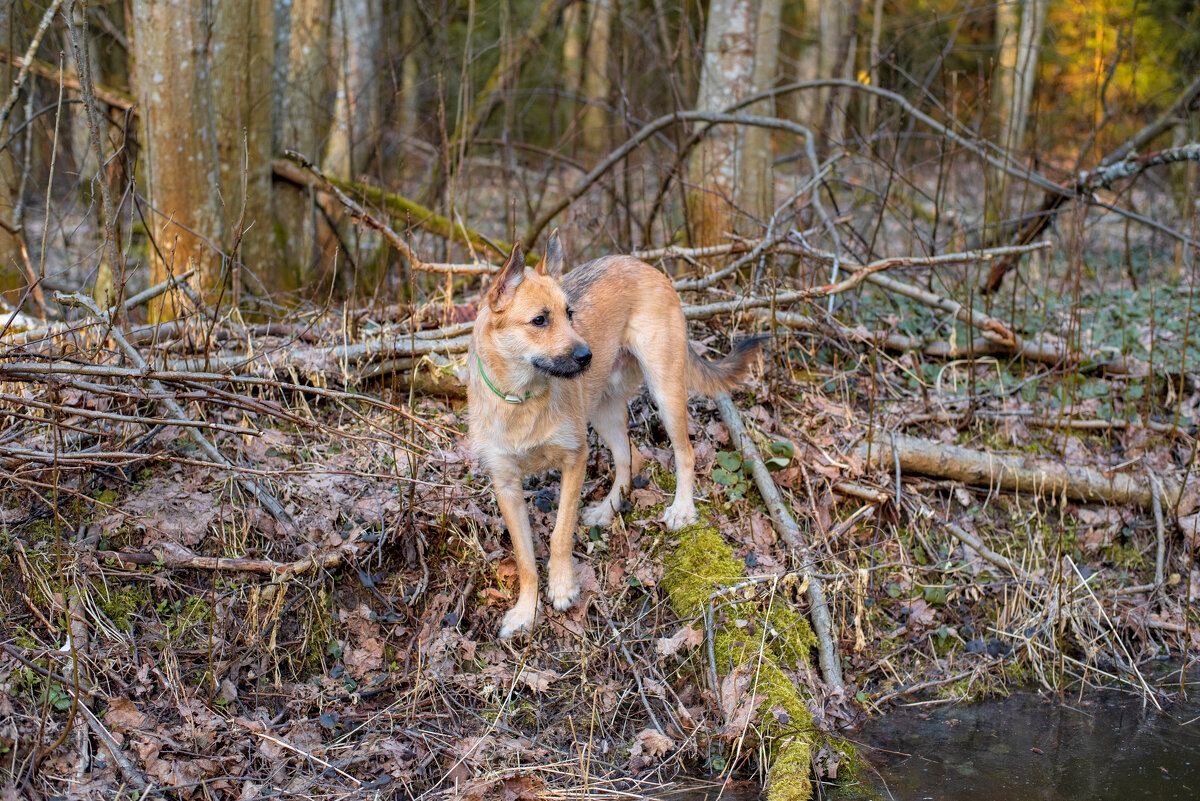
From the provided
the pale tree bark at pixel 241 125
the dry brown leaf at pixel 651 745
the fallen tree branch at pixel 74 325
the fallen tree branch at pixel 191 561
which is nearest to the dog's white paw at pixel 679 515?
the dry brown leaf at pixel 651 745

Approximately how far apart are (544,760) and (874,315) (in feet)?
14.9

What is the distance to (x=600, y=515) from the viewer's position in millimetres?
4875

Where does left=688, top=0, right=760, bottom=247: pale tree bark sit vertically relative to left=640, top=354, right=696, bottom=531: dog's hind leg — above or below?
above

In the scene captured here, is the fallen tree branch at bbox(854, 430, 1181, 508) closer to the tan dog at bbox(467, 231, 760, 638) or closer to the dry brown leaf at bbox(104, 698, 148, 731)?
the tan dog at bbox(467, 231, 760, 638)

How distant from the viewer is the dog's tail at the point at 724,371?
508 cm

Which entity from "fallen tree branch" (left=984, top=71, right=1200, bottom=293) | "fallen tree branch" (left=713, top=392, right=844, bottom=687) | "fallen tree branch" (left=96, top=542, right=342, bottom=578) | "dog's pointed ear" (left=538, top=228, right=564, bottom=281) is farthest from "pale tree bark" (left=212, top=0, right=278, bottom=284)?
"fallen tree branch" (left=984, top=71, right=1200, bottom=293)

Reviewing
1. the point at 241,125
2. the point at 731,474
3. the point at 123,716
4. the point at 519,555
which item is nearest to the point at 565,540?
the point at 519,555

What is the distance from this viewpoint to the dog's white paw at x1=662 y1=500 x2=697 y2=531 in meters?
4.80

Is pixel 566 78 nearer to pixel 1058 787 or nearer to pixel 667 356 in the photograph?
pixel 667 356

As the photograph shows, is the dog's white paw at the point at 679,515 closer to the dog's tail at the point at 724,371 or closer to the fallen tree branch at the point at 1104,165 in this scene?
the dog's tail at the point at 724,371

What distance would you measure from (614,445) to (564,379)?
82cm

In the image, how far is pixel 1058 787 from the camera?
3811 millimetres

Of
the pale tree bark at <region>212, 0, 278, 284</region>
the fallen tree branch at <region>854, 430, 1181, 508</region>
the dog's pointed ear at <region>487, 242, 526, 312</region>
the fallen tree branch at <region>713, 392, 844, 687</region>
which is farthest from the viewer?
the pale tree bark at <region>212, 0, 278, 284</region>

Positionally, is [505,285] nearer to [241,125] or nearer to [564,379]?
[564,379]
